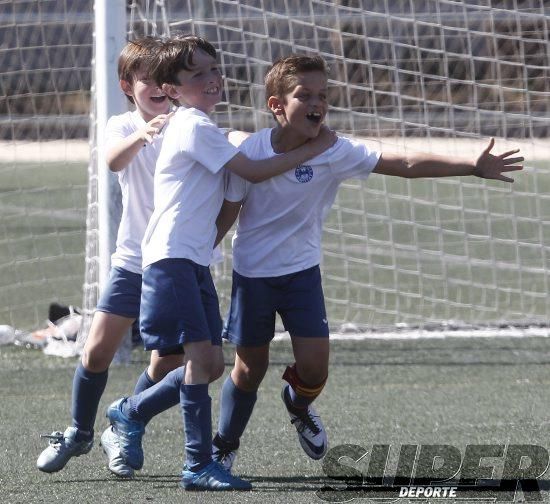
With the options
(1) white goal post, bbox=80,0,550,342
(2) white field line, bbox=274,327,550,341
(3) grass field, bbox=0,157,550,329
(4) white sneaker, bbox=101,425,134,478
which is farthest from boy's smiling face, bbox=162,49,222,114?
(3) grass field, bbox=0,157,550,329

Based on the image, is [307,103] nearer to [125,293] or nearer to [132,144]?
[132,144]

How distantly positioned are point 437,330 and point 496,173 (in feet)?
10.7

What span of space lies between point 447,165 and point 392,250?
4686 millimetres

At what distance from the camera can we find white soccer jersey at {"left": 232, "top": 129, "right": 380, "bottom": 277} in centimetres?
412

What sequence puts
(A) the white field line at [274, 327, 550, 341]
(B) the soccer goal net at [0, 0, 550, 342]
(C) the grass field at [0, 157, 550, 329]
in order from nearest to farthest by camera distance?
(A) the white field line at [274, 327, 550, 341], (B) the soccer goal net at [0, 0, 550, 342], (C) the grass field at [0, 157, 550, 329]

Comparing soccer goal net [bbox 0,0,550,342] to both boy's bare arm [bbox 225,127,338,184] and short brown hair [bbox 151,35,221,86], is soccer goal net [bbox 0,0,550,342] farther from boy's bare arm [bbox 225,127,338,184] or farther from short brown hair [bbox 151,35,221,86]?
boy's bare arm [bbox 225,127,338,184]

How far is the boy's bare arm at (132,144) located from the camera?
4.05m

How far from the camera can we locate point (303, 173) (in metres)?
4.11

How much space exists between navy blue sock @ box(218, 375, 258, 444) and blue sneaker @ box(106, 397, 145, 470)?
28 centimetres

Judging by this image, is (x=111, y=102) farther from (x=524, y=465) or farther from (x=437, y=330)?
(x=524, y=465)

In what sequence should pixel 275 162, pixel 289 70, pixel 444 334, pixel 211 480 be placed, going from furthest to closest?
pixel 444 334 → pixel 289 70 → pixel 275 162 → pixel 211 480

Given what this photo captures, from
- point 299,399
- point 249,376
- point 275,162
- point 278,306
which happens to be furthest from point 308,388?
point 275,162

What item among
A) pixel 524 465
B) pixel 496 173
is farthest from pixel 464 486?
pixel 496 173

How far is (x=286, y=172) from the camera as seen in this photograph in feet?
13.4
